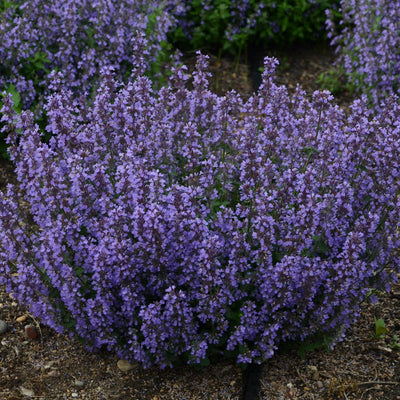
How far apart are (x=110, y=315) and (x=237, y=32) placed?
5128 millimetres

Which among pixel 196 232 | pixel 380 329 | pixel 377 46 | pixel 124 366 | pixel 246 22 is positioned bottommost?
pixel 124 366

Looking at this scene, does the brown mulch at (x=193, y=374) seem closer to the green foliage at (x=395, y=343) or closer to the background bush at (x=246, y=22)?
the green foliage at (x=395, y=343)

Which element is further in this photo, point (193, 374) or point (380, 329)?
point (380, 329)

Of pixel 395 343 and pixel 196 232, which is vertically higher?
pixel 196 232

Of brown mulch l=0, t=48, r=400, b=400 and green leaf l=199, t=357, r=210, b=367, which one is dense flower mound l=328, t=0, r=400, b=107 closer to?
brown mulch l=0, t=48, r=400, b=400

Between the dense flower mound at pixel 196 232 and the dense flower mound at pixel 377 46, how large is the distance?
7.50 ft

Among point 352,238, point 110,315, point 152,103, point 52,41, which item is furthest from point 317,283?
point 52,41

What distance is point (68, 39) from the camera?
18.7 ft

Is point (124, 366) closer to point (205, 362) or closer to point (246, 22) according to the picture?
point (205, 362)

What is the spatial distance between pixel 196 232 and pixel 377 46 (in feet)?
11.8

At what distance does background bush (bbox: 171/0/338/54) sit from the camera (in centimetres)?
764

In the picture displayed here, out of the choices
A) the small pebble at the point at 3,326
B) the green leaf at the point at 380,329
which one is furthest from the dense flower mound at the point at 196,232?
the small pebble at the point at 3,326

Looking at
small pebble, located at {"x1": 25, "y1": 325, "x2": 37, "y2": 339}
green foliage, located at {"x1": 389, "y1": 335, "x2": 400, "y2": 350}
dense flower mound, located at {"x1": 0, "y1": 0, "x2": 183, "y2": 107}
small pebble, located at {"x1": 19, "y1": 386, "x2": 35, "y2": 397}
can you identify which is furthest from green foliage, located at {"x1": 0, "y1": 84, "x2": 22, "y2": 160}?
green foliage, located at {"x1": 389, "y1": 335, "x2": 400, "y2": 350}

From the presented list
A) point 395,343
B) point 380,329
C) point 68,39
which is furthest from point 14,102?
point 395,343
